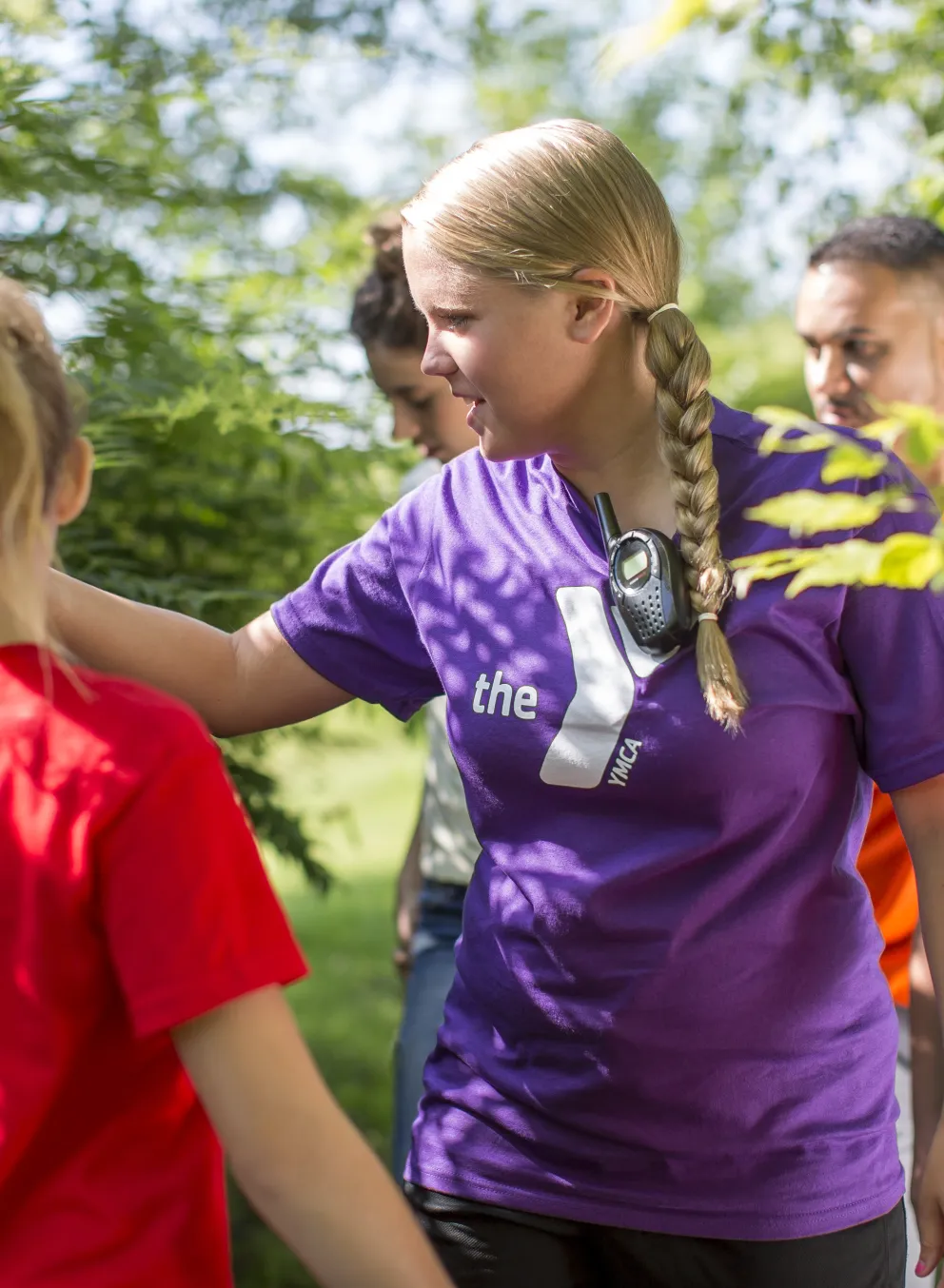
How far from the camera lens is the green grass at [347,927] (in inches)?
188

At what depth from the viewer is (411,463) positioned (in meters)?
4.08

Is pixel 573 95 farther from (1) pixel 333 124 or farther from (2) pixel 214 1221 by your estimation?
(2) pixel 214 1221

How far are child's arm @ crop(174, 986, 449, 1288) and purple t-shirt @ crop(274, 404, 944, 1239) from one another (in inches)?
25.7

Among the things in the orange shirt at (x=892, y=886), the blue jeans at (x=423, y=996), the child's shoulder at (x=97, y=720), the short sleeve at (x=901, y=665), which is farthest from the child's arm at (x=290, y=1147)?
the blue jeans at (x=423, y=996)

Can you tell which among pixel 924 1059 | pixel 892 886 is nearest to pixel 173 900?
pixel 924 1059

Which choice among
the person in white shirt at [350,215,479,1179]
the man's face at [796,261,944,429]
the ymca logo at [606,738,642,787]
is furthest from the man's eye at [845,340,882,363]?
the ymca logo at [606,738,642,787]

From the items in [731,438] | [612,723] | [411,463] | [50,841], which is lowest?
[411,463]

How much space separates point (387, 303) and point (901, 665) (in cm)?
191

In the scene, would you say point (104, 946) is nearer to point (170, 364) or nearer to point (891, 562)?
point (891, 562)

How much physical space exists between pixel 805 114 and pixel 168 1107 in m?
5.03

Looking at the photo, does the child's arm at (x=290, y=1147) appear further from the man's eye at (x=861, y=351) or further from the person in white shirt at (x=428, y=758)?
the man's eye at (x=861, y=351)

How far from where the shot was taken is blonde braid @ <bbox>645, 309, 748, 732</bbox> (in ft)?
6.19

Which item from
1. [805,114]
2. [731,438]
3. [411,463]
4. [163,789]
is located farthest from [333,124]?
[163,789]

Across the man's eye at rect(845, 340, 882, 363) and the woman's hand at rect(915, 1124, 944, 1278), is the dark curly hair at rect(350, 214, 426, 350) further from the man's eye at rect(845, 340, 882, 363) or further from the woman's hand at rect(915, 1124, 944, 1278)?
the woman's hand at rect(915, 1124, 944, 1278)
